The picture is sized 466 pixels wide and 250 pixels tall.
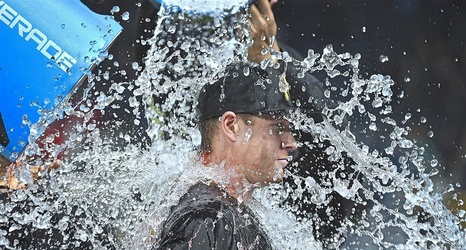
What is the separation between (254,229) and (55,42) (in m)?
1.13

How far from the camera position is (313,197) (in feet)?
9.29

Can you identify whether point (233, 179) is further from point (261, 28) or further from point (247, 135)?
point (261, 28)

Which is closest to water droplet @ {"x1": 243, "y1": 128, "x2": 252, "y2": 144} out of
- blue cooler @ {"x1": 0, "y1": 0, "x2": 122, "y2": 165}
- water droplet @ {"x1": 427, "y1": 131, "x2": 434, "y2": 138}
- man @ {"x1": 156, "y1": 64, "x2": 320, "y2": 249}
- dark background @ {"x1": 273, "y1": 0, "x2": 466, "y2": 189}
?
man @ {"x1": 156, "y1": 64, "x2": 320, "y2": 249}

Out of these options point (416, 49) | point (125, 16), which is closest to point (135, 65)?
point (125, 16)

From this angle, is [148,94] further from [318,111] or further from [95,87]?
[318,111]

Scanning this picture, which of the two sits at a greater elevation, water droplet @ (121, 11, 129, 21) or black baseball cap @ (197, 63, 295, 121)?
water droplet @ (121, 11, 129, 21)

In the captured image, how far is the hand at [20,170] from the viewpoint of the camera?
2084 millimetres

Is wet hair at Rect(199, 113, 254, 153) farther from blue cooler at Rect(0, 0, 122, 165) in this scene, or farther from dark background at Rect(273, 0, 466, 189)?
dark background at Rect(273, 0, 466, 189)

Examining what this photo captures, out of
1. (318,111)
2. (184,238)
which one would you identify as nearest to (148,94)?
(318,111)

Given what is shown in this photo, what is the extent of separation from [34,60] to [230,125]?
2.71ft

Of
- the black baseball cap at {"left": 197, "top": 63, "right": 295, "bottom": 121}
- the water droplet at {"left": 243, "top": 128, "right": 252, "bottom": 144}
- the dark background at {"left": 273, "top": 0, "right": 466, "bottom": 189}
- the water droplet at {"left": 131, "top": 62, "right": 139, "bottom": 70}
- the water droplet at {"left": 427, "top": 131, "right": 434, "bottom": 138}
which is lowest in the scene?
the water droplet at {"left": 427, "top": 131, "right": 434, "bottom": 138}

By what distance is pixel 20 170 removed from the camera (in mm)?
2170

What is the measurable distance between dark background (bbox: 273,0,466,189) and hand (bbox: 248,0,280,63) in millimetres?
266

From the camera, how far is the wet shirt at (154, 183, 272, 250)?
1612 mm
